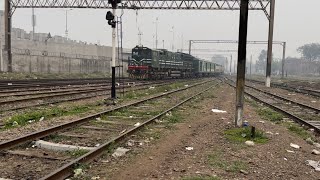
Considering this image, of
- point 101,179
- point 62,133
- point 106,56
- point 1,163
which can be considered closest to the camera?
point 101,179

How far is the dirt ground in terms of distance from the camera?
615 cm

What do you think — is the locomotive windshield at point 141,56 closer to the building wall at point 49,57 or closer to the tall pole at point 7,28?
the tall pole at point 7,28

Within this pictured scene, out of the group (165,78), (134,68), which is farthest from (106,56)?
(134,68)

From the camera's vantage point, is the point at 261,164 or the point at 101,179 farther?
the point at 261,164

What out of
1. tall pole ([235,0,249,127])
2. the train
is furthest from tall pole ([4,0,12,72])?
tall pole ([235,0,249,127])

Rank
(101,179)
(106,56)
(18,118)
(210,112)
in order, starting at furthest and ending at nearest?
(106,56), (210,112), (18,118), (101,179)

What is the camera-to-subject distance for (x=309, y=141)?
9.41 meters

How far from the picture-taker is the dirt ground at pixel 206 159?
6.15 m

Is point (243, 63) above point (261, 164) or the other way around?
above

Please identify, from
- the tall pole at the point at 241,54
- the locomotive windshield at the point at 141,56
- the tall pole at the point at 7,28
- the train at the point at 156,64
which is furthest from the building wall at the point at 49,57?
the tall pole at the point at 241,54

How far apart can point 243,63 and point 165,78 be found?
36.1 meters

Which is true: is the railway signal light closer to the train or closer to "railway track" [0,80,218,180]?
"railway track" [0,80,218,180]

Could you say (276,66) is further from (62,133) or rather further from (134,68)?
(62,133)

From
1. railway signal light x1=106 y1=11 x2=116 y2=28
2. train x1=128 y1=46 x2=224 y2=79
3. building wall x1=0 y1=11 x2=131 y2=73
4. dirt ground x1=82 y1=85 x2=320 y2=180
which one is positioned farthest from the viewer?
building wall x1=0 y1=11 x2=131 y2=73
